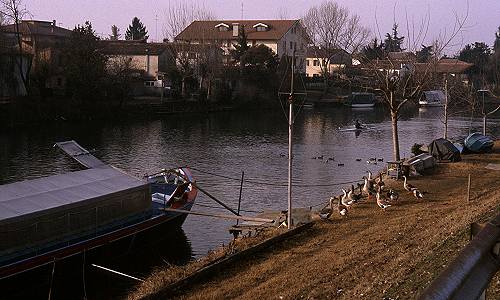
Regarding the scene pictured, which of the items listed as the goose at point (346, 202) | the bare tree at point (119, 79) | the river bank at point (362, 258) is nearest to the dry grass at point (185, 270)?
the river bank at point (362, 258)

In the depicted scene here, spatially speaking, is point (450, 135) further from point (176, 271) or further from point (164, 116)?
point (176, 271)

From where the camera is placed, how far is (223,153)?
130 ft

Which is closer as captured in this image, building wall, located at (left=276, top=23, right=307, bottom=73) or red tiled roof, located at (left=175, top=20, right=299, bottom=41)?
red tiled roof, located at (left=175, top=20, right=299, bottom=41)

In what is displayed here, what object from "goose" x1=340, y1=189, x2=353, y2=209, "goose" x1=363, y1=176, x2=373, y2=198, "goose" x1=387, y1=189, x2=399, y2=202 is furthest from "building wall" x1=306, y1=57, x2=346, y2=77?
"goose" x1=340, y1=189, x2=353, y2=209

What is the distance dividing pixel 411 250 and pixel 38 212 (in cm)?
1028

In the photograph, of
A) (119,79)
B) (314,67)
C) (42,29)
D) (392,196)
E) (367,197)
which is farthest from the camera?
(314,67)

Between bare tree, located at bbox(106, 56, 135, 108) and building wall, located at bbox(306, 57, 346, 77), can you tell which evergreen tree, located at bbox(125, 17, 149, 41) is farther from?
bare tree, located at bbox(106, 56, 135, 108)

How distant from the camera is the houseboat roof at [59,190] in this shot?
1725 centimetres

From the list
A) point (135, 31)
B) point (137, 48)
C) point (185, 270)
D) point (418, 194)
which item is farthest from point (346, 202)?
point (135, 31)

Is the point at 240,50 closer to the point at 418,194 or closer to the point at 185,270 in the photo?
the point at 418,194

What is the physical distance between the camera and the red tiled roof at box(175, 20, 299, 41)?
86.3m

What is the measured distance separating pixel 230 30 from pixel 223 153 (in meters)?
58.8

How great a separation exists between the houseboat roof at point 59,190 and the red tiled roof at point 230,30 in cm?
6390

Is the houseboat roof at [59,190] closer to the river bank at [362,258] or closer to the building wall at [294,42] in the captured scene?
the river bank at [362,258]
